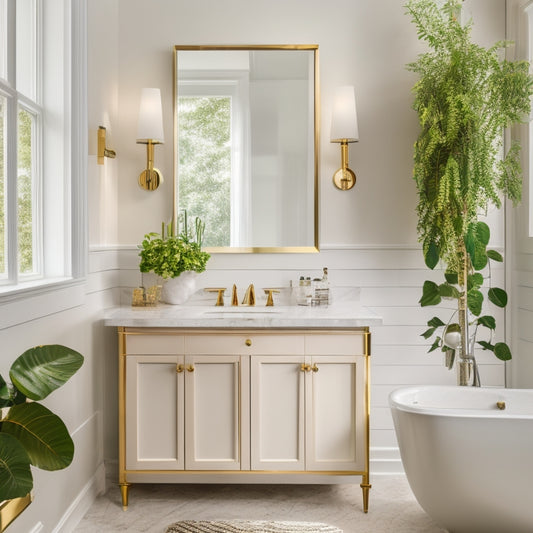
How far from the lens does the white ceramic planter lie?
301 cm

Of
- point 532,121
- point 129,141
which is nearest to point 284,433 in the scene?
point 129,141

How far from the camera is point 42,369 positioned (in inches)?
58.3

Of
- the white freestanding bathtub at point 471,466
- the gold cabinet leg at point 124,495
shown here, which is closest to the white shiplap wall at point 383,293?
the white freestanding bathtub at point 471,466

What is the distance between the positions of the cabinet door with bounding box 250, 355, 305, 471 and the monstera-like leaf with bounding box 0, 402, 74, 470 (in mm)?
1324

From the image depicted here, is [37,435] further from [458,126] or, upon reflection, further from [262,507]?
[458,126]

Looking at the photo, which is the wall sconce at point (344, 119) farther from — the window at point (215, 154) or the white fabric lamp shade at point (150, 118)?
the white fabric lamp shade at point (150, 118)

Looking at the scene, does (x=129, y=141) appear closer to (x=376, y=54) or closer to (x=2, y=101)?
(x=2, y=101)

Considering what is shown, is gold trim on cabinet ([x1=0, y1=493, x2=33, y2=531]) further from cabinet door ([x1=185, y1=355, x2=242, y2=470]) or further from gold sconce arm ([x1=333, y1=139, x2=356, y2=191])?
gold sconce arm ([x1=333, y1=139, x2=356, y2=191])

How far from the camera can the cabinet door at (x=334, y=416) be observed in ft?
8.73

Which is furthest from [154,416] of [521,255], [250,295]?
[521,255]

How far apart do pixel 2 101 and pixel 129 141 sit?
1180 millimetres

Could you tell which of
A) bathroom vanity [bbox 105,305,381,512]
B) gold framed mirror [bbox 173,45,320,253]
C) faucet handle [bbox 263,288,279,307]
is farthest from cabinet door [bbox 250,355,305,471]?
gold framed mirror [bbox 173,45,320,253]

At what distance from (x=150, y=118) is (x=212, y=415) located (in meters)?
1.50

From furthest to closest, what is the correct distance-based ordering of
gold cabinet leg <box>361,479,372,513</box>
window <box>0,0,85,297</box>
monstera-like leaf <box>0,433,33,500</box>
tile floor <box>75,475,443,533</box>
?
gold cabinet leg <box>361,479,372,513</box> → tile floor <box>75,475,443,533</box> → window <box>0,0,85,297</box> → monstera-like leaf <box>0,433,33,500</box>
